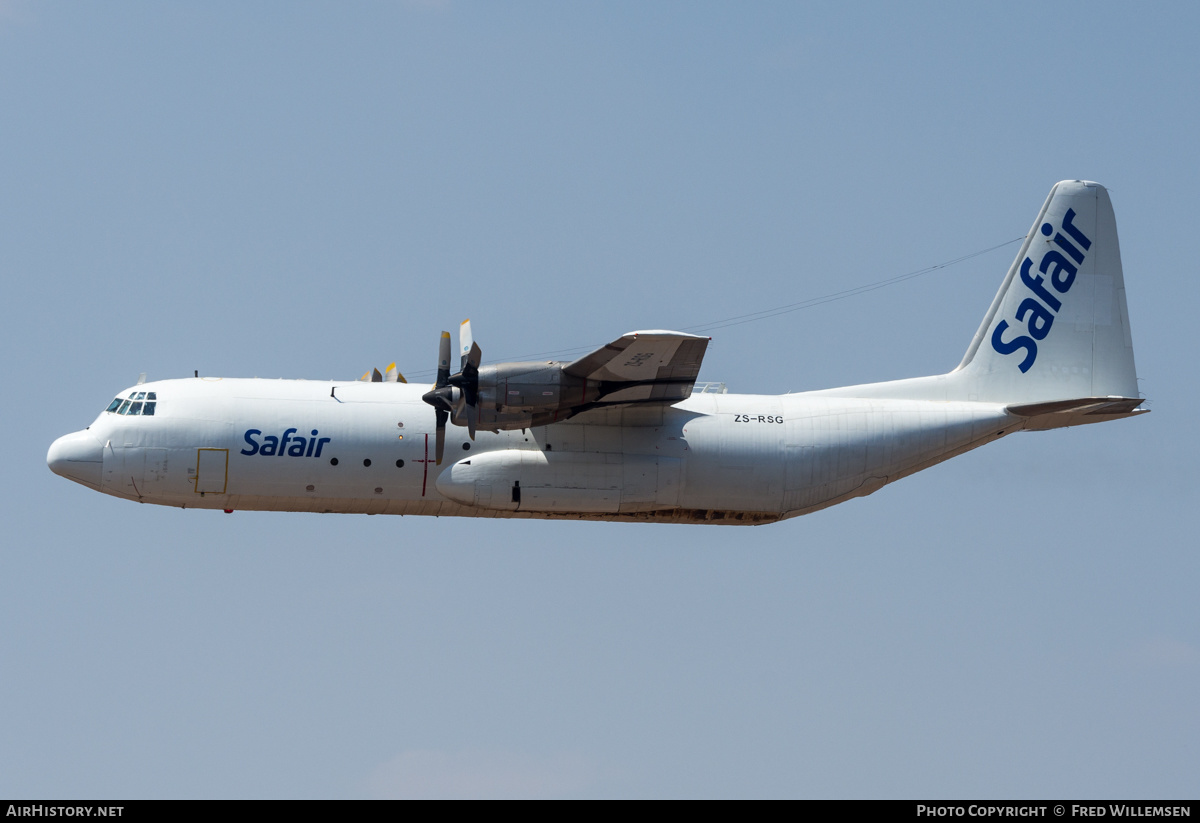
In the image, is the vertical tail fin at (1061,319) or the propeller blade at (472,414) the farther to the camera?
the vertical tail fin at (1061,319)

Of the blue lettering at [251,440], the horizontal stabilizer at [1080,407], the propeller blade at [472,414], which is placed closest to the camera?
the propeller blade at [472,414]

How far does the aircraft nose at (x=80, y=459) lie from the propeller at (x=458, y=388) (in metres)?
6.43

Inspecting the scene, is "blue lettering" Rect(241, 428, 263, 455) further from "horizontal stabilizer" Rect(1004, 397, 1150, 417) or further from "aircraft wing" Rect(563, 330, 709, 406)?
"horizontal stabilizer" Rect(1004, 397, 1150, 417)

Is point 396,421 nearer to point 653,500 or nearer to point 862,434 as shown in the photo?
point 653,500

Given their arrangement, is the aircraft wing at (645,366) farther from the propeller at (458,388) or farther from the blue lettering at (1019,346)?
the blue lettering at (1019,346)

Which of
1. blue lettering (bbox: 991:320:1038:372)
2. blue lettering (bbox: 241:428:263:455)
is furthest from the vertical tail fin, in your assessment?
blue lettering (bbox: 241:428:263:455)

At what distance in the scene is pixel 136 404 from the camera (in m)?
29.8

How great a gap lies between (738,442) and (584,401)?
3656 millimetres

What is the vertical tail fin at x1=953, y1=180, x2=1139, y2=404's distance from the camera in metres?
33.7

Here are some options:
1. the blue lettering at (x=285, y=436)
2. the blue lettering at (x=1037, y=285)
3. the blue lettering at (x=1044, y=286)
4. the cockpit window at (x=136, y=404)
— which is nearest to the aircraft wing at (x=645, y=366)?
the blue lettering at (x=285, y=436)

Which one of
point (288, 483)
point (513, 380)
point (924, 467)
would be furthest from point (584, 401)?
point (924, 467)

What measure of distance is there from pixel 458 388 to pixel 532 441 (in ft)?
7.07

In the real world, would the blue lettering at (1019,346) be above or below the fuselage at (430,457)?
above

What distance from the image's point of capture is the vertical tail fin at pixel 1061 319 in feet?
110
